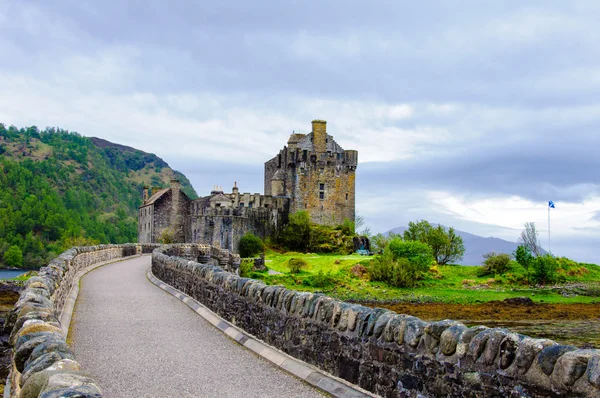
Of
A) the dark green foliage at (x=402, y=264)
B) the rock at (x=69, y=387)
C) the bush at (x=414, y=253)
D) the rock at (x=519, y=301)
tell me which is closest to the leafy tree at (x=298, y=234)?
the dark green foliage at (x=402, y=264)

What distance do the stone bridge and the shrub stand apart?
1228 inches

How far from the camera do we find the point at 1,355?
1694 centimetres

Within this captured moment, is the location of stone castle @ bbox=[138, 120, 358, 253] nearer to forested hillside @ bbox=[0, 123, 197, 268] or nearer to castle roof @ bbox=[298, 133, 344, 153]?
castle roof @ bbox=[298, 133, 344, 153]

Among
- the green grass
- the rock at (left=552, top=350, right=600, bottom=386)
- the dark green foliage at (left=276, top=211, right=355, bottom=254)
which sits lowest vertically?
the green grass

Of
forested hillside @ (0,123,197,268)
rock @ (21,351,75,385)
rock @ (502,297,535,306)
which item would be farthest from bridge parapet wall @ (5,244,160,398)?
forested hillside @ (0,123,197,268)

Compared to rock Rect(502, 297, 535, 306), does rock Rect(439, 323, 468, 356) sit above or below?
above

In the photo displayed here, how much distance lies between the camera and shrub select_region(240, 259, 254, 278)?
1860 inches

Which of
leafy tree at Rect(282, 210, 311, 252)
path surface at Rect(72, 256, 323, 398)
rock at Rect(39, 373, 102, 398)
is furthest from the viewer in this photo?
leafy tree at Rect(282, 210, 311, 252)

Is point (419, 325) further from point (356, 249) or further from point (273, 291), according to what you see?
point (356, 249)

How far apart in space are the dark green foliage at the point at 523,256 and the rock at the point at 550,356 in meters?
54.1

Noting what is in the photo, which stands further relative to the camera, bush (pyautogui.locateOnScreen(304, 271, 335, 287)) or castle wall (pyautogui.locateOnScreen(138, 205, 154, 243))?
castle wall (pyautogui.locateOnScreen(138, 205, 154, 243))

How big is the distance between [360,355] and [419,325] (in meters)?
1.19

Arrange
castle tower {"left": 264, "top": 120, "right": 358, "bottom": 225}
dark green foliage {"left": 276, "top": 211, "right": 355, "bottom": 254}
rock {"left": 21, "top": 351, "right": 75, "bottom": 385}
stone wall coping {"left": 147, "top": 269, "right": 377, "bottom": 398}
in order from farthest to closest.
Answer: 1. castle tower {"left": 264, "top": 120, "right": 358, "bottom": 225}
2. dark green foliage {"left": 276, "top": 211, "right": 355, "bottom": 254}
3. stone wall coping {"left": 147, "top": 269, "right": 377, "bottom": 398}
4. rock {"left": 21, "top": 351, "right": 75, "bottom": 385}

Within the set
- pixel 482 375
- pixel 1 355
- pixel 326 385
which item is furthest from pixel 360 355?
pixel 1 355
